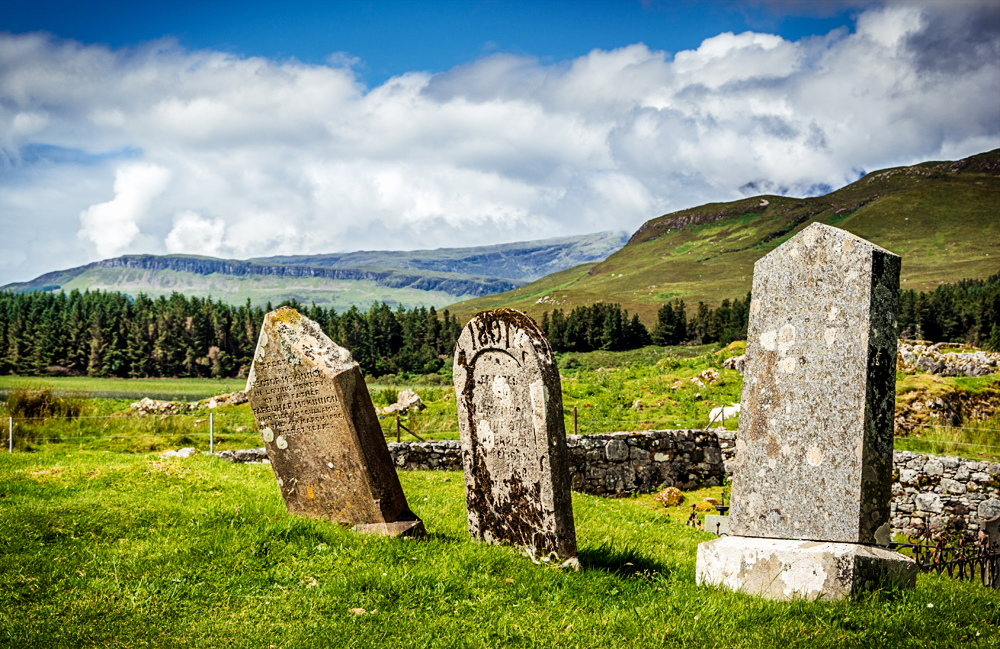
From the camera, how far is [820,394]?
227 inches

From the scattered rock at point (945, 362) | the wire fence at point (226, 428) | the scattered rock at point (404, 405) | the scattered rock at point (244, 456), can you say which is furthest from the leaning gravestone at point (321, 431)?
the scattered rock at point (945, 362)

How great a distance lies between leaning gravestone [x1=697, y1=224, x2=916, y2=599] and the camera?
5.55 metres

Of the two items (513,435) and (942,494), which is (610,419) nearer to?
(942,494)

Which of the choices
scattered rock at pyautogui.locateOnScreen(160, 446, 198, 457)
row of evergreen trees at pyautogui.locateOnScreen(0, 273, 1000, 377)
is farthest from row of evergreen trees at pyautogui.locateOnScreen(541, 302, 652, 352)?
scattered rock at pyautogui.locateOnScreen(160, 446, 198, 457)

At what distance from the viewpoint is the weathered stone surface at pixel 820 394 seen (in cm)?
558

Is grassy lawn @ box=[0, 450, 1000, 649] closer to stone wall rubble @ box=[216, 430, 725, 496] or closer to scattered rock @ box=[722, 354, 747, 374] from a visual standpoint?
stone wall rubble @ box=[216, 430, 725, 496]

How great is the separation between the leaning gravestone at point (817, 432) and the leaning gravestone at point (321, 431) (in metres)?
3.48

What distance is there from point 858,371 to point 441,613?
12.8ft

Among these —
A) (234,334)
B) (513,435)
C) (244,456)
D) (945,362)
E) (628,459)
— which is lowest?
(244,456)

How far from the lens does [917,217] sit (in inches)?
7653

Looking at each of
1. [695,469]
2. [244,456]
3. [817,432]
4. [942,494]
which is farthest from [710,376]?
[817,432]

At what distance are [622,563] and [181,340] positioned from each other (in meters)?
109

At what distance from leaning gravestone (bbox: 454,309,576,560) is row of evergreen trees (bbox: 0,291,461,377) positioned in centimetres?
7853

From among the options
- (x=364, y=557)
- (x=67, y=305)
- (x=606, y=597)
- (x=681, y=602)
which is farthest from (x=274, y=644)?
(x=67, y=305)
